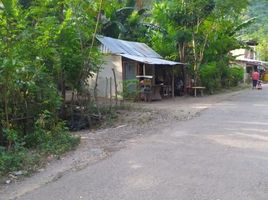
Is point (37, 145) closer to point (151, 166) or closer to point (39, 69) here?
point (39, 69)

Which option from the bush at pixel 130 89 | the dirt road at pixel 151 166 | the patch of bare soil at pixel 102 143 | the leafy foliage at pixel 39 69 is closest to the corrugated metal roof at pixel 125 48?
the bush at pixel 130 89

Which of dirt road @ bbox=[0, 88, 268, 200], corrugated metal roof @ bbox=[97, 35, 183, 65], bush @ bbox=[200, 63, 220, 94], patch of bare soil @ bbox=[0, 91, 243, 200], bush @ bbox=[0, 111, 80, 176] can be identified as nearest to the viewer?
dirt road @ bbox=[0, 88, 268, 200]

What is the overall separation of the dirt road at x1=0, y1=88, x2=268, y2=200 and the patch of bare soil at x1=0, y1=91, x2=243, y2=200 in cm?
2

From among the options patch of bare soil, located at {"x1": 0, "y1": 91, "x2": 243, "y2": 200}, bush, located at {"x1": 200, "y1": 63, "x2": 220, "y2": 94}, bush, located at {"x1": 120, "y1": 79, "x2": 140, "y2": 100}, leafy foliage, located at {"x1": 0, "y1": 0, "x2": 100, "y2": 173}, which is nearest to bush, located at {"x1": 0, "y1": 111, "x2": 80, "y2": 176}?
leafy foliage, located at {"x1": 0, "y1": 0, "x2": 100, "y2": 173}

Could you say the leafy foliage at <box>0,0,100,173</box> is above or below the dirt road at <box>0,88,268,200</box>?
above

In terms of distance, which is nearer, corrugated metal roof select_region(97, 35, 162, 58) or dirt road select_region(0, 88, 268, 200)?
dirt road select_region(0, 88, 268, 200)

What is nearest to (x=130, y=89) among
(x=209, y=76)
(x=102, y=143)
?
(x=209, y=76)

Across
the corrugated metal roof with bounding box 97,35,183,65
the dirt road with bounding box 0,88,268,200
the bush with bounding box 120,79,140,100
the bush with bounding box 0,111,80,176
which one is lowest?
the dirt road with bounding box 0,88,268,200

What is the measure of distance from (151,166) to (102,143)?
2808mm

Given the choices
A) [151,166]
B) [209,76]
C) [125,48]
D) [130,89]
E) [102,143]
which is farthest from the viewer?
[209,76]

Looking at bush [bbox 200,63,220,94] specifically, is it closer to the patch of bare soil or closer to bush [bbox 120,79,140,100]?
bush [bbox 120,79,140,100]

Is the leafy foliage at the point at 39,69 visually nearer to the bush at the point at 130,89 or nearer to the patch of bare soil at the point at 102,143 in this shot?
the patch of bare soil at the point at 102,143

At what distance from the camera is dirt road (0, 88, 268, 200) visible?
6.16 metres

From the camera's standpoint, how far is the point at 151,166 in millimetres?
7734
